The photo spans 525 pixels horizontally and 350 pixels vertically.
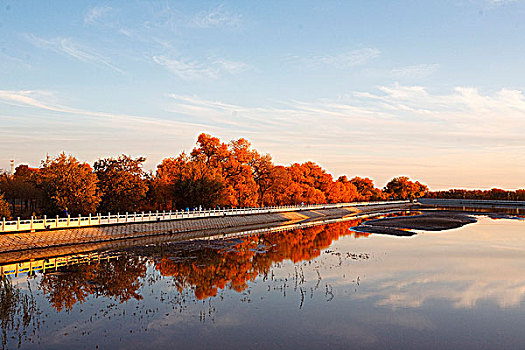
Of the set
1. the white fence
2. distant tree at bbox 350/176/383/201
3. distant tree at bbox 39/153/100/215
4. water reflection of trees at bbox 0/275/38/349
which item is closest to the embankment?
the white fence

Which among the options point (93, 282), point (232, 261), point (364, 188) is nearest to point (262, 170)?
point (232, 261)

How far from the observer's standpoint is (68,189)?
47938 millimetres

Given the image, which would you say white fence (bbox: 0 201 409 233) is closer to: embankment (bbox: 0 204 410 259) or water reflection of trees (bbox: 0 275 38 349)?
embankment (bbox: 0 204 410 259)

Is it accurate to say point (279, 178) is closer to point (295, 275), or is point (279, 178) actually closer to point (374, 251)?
point (374, 251)

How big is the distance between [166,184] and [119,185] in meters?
13.4

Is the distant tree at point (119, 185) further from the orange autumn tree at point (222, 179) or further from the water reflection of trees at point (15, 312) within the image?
the water reflection of trees at point (15, 312)

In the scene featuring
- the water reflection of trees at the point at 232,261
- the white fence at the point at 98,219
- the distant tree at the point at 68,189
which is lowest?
the water reflection of trees at the point at 232,261

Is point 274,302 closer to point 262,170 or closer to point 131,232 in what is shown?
point 131,232

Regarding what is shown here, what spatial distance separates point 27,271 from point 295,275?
18.8 metres

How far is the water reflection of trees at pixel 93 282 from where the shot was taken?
22391 millimetres

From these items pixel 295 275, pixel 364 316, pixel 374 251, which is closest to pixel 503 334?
pixel 364 316

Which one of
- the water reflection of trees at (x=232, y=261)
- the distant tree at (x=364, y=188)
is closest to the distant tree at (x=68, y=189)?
the water reflection of trees at (x=232, y=261)

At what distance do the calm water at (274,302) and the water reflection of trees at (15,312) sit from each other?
0.08 metres

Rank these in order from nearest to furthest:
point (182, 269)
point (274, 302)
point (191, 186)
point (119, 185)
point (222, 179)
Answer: point (274, 302)
point (182, 269)
point (119, 185)
point (191, 186)
point (222, 179)
